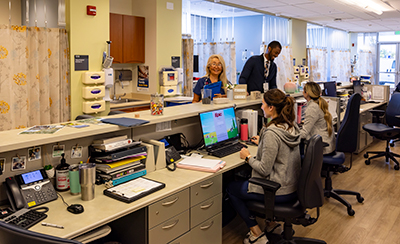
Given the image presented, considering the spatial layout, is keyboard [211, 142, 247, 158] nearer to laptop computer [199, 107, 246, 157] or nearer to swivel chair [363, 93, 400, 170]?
laptop computer [199, 107, 246, 157]

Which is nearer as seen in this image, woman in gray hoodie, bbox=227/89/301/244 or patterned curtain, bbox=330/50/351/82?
woman in gray hoodie, bbox=227/89/301/244

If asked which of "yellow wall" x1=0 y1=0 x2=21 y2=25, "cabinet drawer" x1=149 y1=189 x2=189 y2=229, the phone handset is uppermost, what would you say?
"yellow wall" x1=0 y1=0 x2=21 y2=25

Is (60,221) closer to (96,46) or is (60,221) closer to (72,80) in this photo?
(72,80)

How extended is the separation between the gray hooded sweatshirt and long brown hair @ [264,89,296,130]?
73 millimetres

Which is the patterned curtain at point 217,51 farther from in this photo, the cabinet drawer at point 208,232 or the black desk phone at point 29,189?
the black desk phone at point 29,189

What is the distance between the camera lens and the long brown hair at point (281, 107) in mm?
2605

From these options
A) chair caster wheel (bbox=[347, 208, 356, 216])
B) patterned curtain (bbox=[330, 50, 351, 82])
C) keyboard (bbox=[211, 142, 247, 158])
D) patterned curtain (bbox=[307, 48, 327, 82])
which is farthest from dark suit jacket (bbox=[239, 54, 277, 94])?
patterned curtain (bbox=[330, 50, 351, 82])

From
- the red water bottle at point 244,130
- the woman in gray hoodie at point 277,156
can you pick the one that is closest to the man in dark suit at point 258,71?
the red water bottle at point 244,130

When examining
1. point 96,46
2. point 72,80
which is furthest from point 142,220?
point 96,46

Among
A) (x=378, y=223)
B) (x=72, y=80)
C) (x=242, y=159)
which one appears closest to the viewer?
(x=242, y=159)

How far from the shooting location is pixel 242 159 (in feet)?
9.47

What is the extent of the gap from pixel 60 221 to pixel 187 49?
5.04 m

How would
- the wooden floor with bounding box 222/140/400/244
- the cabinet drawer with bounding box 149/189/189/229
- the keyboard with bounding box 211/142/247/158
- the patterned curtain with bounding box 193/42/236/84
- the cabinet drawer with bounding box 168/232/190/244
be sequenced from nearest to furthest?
the cabinet drawer with bounding box 149/189/189/229 < the cabinet drawer with bounding box 168/232/190/244 < the keyboard with bounding box 211/142/247/158 < the wooden floor with bounding box 222/140/400/244 < the patterned curtain with bounding box 193/42/236/84

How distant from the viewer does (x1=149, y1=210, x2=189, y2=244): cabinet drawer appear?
2.11 metres
